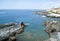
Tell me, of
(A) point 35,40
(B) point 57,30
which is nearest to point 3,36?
(A) point 35,40

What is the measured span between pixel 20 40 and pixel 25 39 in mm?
1347

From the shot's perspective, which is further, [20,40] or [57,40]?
[20,40]

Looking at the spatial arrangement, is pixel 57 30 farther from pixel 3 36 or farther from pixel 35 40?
pixel 3 36

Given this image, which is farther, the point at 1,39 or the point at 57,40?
the point at 1,39

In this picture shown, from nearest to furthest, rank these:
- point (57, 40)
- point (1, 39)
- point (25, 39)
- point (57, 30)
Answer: point (57, 40) < point (1, 39) < point (25, 39) < point (57, 30)

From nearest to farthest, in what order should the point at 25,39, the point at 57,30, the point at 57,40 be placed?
the point at 57,40 < the point at 25,39 < the point at 57,30

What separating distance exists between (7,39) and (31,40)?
5.70 m

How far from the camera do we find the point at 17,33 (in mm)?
34031

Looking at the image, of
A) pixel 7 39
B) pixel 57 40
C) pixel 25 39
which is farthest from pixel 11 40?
pixel 57 40

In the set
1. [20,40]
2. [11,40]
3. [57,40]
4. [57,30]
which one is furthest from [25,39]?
[57,30]

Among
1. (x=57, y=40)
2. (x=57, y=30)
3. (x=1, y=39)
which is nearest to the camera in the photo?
(x=57, y=40)

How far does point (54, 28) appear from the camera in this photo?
1305 inches

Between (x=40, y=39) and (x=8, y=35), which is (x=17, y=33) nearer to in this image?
(x=8, y=35)

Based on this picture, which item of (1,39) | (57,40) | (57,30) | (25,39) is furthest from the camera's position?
(57,30)
